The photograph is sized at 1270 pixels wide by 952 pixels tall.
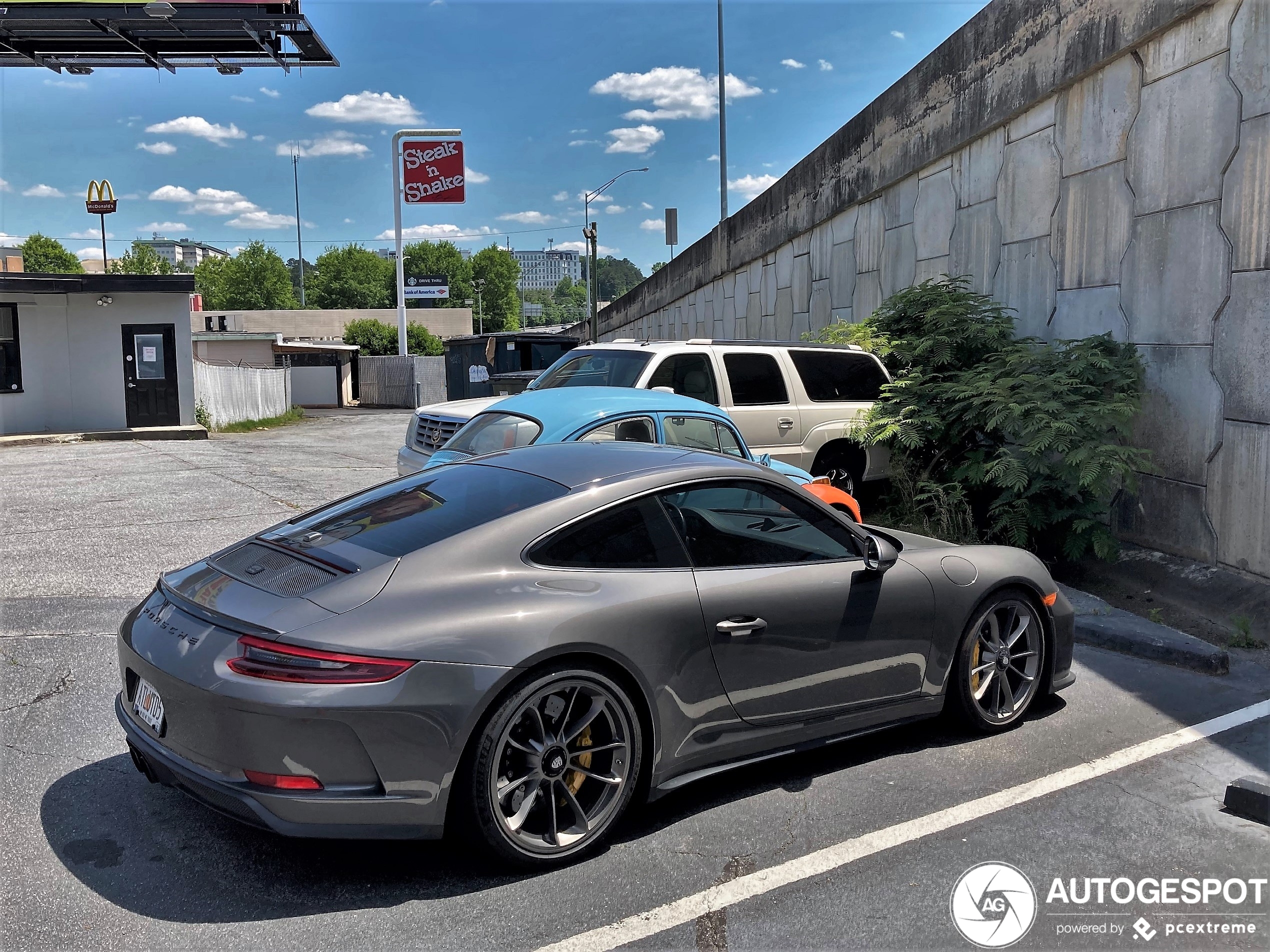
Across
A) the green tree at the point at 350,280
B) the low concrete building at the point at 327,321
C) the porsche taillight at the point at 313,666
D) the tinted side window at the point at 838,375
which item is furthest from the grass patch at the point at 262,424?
the green tree at the point at 350,280

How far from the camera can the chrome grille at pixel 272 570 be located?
346 centimetres

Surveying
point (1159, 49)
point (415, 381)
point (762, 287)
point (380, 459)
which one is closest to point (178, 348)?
point (380, 459)

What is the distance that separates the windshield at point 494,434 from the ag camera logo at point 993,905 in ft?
15.5

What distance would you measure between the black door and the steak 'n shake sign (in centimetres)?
1866

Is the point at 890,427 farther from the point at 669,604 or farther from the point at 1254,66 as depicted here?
the point at 669,604

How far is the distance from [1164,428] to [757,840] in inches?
224

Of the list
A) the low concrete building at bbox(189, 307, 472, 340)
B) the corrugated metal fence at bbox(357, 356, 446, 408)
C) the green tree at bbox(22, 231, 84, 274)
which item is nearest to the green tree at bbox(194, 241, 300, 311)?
the green tree at bbox(22, 231, 84, 274)

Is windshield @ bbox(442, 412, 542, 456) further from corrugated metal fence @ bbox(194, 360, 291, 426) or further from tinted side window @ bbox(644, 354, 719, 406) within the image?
corrugated metal fence @ bbox(194, 360, 291, 426)

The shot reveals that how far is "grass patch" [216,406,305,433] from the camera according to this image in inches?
917

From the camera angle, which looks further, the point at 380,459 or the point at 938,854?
the point at 380,459

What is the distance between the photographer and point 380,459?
652 inches

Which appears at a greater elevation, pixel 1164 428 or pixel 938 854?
pixel 1164 428

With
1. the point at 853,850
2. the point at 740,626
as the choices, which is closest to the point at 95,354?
the point at 740,626

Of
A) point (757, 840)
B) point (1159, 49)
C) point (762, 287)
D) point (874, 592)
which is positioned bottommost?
point (757, 840)
